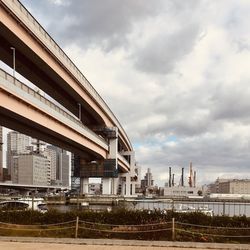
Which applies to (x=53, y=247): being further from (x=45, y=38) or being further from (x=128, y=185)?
(x=128, y=185)

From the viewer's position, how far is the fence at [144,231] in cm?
2045

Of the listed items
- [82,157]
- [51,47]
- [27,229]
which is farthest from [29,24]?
[82,157]

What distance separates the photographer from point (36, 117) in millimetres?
51531

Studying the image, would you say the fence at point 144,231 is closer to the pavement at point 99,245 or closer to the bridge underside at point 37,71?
the pavement at point 99,245

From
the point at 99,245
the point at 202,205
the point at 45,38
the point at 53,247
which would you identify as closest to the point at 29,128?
the point at 45,38

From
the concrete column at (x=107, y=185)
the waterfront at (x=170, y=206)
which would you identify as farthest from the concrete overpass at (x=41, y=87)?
the concrete column at (x=107, y=185)

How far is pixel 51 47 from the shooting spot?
51562 mm

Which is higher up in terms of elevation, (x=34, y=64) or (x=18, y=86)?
(x=34, y=64)

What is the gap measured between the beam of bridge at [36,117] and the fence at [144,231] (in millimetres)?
21181

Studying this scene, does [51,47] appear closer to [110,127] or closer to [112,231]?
[112,231]

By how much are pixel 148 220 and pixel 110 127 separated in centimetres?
7379

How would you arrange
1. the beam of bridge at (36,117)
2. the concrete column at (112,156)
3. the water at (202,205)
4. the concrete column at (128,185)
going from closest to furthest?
the water at (202,205), the beam of bridge at (36,117), the concrete column at (112,156), the concrete column at (128,185)

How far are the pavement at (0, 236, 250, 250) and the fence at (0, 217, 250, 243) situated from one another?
99cm

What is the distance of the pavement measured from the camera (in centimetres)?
1855
